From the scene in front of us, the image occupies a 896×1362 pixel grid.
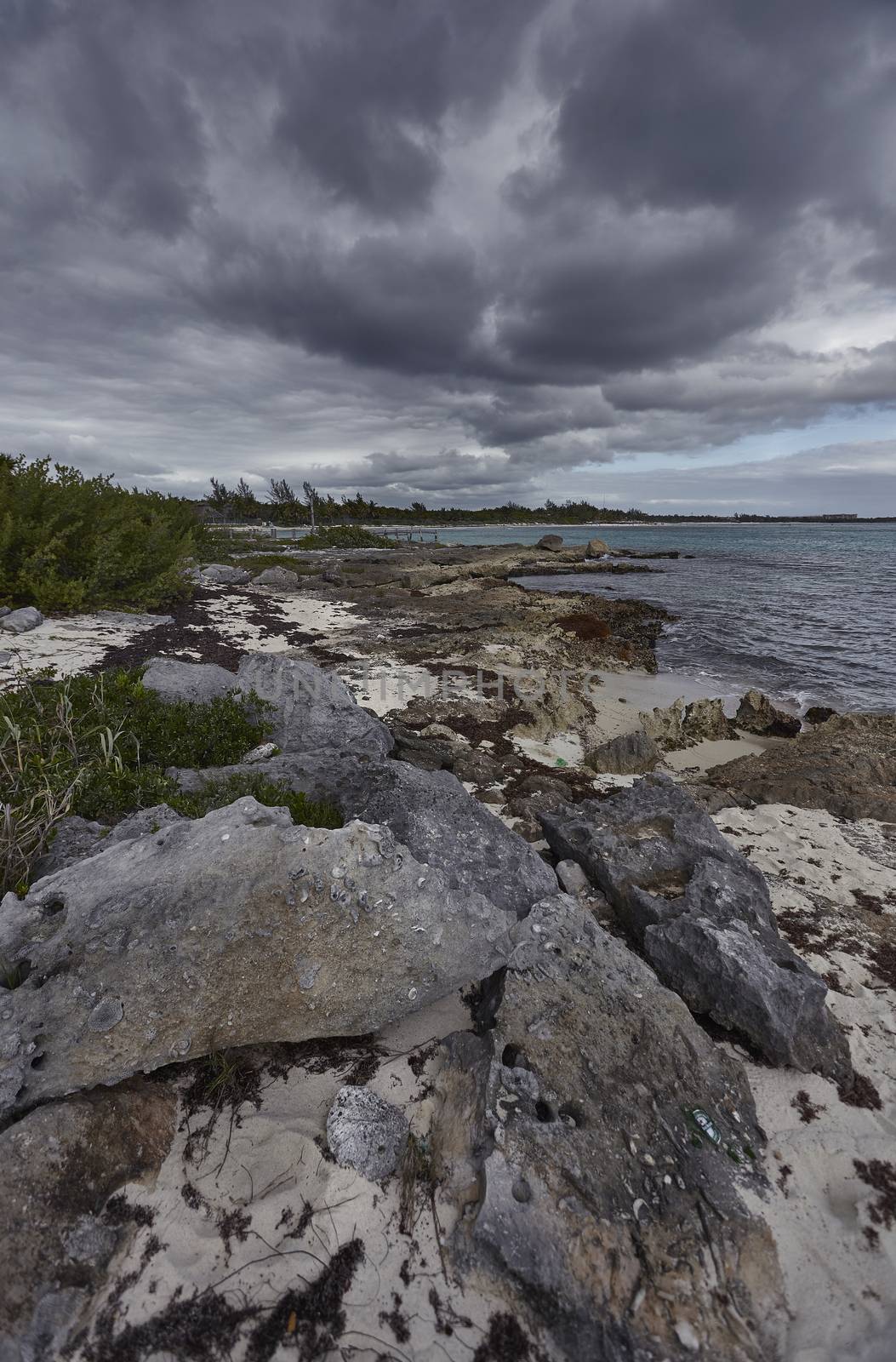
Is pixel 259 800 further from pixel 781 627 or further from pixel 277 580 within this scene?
pixel 277 580

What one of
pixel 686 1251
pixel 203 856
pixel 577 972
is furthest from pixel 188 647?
pixel 686 1251

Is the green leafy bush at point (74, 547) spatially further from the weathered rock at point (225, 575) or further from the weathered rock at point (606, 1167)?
the weathered rock at point (606, 1167)

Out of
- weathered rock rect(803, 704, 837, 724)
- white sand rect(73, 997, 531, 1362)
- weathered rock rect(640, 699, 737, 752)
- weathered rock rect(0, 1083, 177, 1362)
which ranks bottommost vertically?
weathered rock rect(803, 704, 837, 724)

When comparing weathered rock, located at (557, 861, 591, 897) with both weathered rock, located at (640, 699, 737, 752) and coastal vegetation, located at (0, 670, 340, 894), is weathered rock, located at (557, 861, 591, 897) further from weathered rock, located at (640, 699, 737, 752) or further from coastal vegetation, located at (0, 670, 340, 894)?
weathered rock, located at (640, 699, 737, 752)

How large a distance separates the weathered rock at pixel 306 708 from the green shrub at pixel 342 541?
5230 centimetres

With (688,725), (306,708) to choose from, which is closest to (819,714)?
(688,725)

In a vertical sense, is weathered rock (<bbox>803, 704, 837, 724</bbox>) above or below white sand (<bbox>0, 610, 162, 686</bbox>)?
below

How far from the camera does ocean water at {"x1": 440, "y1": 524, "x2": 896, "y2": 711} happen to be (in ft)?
53.7

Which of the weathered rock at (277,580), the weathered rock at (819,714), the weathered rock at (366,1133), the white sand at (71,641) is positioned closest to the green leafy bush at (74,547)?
the white sand at (71,641)

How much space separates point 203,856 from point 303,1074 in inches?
58.7

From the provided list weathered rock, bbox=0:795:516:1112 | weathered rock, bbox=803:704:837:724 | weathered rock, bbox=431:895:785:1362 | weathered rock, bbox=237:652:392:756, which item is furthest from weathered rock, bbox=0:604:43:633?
weathered rock, bbox=803:704:837:724

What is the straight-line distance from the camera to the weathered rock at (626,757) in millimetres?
9188

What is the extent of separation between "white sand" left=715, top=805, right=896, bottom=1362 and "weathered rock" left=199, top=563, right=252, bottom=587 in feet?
91.8

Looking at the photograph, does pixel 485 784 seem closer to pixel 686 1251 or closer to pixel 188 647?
pixel 686 1251
